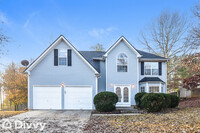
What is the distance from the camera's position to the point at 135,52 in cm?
1403

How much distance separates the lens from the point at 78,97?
41.5ft

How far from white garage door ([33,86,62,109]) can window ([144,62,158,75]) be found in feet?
28.7

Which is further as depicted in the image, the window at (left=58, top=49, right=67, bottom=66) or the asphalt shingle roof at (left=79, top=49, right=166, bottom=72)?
the asphalt shingle roof at (left=79, top=49, right=166, bottom=72)

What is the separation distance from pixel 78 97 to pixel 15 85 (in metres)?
10.3

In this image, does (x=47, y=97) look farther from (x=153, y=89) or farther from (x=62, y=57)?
(x=153, y=89)

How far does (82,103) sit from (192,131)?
28.9ft

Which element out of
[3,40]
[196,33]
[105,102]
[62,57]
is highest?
[196,33]

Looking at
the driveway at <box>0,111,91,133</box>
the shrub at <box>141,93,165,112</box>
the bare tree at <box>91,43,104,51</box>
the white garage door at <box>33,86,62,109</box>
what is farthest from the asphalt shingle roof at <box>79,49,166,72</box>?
the bare tree at <box>91,43,104,51</box>

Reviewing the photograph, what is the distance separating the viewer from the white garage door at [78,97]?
41.2 ft

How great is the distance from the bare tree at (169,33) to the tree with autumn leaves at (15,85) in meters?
18.8

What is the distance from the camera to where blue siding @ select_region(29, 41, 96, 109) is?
41.7 ft

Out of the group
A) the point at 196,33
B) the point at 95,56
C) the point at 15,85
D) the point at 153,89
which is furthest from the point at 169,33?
the point at 15,85

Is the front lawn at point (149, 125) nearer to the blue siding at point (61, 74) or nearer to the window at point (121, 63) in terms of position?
→ the blue siding at point (61, 74)

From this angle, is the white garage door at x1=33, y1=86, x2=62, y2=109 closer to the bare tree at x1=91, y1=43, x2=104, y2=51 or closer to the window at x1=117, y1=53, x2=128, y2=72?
the window at x1=117, y1=53, x2=128, y2=72
